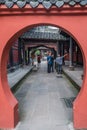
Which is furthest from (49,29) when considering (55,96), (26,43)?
(55,96)

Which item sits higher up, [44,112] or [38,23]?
[38,23]

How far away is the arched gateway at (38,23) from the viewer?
276 inches

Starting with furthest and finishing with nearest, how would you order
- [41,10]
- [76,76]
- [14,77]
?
[76,76] < [14,77] < [41,10]

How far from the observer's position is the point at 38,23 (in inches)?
283

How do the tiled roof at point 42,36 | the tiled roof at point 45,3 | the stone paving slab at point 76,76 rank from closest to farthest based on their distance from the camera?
the tiled roof at point 45,3 → the stone paving slab at point 76,76 → the tiled roof at point 42,36

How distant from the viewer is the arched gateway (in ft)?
23.0

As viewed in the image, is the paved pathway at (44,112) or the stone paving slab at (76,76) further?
the stone paving slab at (76,76)

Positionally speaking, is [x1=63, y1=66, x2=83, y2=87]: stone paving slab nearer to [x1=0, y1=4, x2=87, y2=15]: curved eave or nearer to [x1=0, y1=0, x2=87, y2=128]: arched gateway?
[x1=0, y1=0, x2=87, y2=128]: arched gateway

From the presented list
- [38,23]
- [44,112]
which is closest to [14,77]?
[44,112]

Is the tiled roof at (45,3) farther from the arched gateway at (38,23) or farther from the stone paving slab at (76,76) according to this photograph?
the stone paving slab at (76,76)

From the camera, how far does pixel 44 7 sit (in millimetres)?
6906

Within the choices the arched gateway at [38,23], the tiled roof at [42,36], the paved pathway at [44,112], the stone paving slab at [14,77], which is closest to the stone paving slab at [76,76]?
the paved pathway at [44,112]

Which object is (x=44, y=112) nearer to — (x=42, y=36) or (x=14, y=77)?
(x=14, y=77)

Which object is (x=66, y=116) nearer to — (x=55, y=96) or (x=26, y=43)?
(x=55, y=96)
